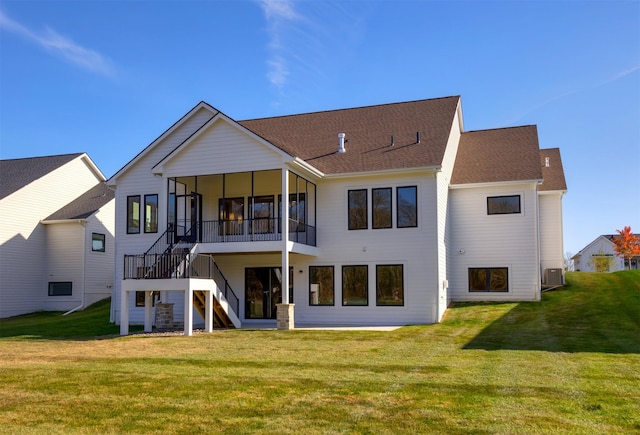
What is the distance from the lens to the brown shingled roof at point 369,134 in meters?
22.8

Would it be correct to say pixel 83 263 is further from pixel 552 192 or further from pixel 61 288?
pixel 552 192

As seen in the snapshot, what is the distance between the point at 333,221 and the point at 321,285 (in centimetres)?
251

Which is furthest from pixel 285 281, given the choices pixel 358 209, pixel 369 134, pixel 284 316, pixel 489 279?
pixel 489 279

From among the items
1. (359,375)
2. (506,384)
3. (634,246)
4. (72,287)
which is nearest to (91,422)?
(359,375)

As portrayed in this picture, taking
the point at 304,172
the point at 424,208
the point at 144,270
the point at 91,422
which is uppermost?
the point at 304,172

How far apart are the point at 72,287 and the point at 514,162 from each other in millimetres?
24042

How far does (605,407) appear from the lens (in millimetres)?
8359

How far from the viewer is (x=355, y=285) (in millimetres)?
22703

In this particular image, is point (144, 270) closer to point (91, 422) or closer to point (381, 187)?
point (381, 187)

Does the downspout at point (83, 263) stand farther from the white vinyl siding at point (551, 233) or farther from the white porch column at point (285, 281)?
the white vinyl siding at point (551, 233)

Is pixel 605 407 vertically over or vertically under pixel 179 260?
under

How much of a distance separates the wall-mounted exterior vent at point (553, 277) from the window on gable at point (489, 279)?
3.63 m

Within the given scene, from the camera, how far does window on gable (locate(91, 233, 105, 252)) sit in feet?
111

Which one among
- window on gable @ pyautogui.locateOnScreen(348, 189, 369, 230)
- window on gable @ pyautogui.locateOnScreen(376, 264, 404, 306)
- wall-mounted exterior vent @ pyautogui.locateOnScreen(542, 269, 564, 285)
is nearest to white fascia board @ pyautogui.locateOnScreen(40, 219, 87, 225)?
window on gable @ pyautogui.locateOnScreen(348, 189, 369, 230)
